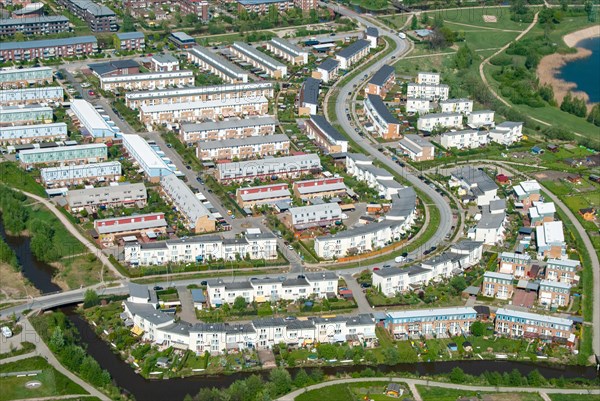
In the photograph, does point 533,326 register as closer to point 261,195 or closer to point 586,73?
point 261,195

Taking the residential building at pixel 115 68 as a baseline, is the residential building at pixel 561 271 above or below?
below

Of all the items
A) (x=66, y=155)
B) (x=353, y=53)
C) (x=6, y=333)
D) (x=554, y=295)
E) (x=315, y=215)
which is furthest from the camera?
(x=353, y=53)

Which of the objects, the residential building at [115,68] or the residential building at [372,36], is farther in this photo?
the residential building at [372,36]

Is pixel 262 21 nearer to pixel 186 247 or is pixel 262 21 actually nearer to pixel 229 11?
pixel 229 11

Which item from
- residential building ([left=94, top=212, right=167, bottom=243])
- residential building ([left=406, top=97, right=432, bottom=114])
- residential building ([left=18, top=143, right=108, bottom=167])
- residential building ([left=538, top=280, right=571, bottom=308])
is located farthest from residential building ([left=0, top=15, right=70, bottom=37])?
residential building ([left=538, top=280, right=571, bottom=308])

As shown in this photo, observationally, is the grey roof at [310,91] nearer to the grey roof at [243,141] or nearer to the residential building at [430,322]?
the grey roof at [243,141]

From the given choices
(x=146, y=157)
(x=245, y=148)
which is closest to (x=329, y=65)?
(x=245, y=148)

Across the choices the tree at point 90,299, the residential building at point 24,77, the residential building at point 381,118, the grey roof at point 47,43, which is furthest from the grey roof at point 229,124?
the tree at point 90,299
